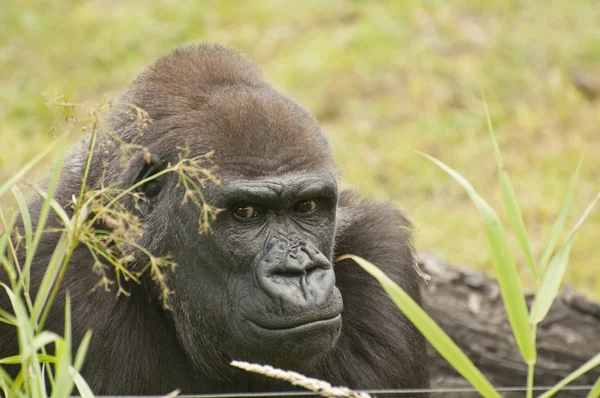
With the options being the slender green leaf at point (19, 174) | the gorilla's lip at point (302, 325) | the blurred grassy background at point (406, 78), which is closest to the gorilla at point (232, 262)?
the gorilla's lip at point (302, 325)

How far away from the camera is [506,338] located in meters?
5.59

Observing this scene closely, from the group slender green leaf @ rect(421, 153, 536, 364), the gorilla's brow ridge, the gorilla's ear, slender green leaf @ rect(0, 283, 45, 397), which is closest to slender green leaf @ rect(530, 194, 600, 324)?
slender green leaf @ rect(421, 153, 536, 364)

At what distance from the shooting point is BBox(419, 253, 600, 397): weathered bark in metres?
5.38

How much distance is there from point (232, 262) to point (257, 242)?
0.15 m

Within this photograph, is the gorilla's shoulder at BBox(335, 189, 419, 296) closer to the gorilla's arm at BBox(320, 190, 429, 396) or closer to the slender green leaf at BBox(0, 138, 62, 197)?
the gorilla's arm at BBox(320, 190, 429, 396)

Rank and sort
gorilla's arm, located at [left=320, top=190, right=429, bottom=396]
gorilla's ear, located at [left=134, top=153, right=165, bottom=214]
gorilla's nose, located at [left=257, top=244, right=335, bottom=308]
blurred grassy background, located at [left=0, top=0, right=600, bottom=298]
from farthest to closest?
1. blurred grassy background, located at [left=0, top=0, right=600, bottom=298]
2. gorilla's arm, located at [left=320, top=190, right=429, bottom=396]
3. gorilla's ear, located at [left=134, top=153, right=165, bottom=214]
4. gorilla's nose, located at [left=257, top=244, right=335, bottom=308]

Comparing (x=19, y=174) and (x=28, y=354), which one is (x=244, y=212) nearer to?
(x=19, y=174)

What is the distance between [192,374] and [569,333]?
A: 8.67ft

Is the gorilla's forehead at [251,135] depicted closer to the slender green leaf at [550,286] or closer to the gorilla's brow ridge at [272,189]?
the gorilla's brow ridge at [272,189]

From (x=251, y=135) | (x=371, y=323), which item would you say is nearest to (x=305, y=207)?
(x=251, y=135)

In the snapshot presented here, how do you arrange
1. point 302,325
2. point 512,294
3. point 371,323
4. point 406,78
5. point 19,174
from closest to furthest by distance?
1. point 512,294
2. point 19,174
3. point 302,325
4. point 371,323
5. point 406,78

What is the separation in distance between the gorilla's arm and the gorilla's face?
466 millimetres

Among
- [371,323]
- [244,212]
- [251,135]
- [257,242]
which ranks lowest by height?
[371,323]

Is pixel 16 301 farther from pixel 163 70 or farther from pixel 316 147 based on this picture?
pixel 163 70
